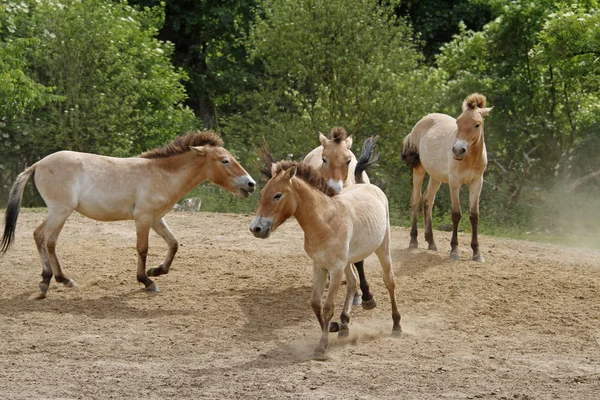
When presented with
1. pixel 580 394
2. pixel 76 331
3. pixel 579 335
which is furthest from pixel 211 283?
pixel 580 394

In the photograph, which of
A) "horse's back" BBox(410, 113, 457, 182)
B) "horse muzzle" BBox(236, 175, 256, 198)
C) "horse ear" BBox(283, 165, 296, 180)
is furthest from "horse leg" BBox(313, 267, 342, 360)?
"horse's back" BBox(410, 113, 457, 182)

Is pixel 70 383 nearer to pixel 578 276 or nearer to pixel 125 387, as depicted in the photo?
pixel 125 387

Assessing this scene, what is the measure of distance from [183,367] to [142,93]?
44.4ft

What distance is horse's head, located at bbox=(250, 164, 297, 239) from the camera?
26.1ft

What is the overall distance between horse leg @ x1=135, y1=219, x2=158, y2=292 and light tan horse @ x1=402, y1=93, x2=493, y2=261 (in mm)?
4355

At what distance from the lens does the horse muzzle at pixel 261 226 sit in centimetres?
791

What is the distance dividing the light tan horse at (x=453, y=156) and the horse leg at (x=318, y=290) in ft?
15.1

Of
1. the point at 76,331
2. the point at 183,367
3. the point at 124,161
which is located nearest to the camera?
the point at 183,367

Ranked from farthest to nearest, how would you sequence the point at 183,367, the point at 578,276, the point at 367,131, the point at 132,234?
the point at 367,131, the point at 132,234, the point at 578,276, the point at 183,367

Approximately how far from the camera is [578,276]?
12.4 meters

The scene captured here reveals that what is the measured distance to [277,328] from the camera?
30.9ft

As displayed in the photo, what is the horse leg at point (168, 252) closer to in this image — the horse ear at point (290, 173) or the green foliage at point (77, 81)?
the horse ear at point (290, 173)

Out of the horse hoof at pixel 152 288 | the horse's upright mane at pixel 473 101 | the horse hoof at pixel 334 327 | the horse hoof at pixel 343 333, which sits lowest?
the horse hoof at pixel 152 288

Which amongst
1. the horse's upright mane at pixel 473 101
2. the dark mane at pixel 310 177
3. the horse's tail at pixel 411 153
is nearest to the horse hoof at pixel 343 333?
the dark mane at pixel 310 177
